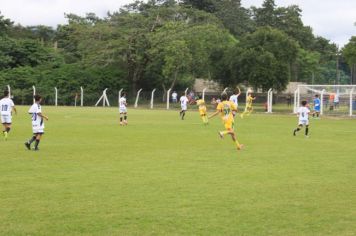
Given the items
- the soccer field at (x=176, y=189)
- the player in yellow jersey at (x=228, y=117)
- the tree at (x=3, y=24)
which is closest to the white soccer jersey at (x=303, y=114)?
the soccer field at (x=176, y=189)

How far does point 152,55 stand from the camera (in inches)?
2322

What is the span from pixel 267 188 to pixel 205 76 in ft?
158

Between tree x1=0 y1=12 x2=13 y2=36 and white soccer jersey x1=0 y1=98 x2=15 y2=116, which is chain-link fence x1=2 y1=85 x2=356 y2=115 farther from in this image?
white soccer jersey x1=0 y1=98 x2=15 y2=116

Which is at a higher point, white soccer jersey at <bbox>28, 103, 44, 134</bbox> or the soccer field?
white soccer jersey at <bbox>28, 103, 44, 134</bbox>

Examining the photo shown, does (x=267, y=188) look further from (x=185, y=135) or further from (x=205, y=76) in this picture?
(x=205, y=76)

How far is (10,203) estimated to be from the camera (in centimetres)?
894

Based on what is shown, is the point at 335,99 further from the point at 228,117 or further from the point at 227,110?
the point at 228,117

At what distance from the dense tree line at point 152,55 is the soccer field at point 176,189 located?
30987 mm

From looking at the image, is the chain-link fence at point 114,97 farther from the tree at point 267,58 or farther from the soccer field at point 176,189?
the soccer field at point 176,189

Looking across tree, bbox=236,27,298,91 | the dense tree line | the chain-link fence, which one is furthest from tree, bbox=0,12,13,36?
tree, bbox=236,27,298,91

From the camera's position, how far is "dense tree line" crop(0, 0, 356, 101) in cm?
4906

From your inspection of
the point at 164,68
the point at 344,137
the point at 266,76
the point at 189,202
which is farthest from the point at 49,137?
the point at 164,68

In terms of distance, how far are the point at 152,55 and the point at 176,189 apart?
49433 millimetres

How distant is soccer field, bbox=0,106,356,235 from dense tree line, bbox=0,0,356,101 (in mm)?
30987
